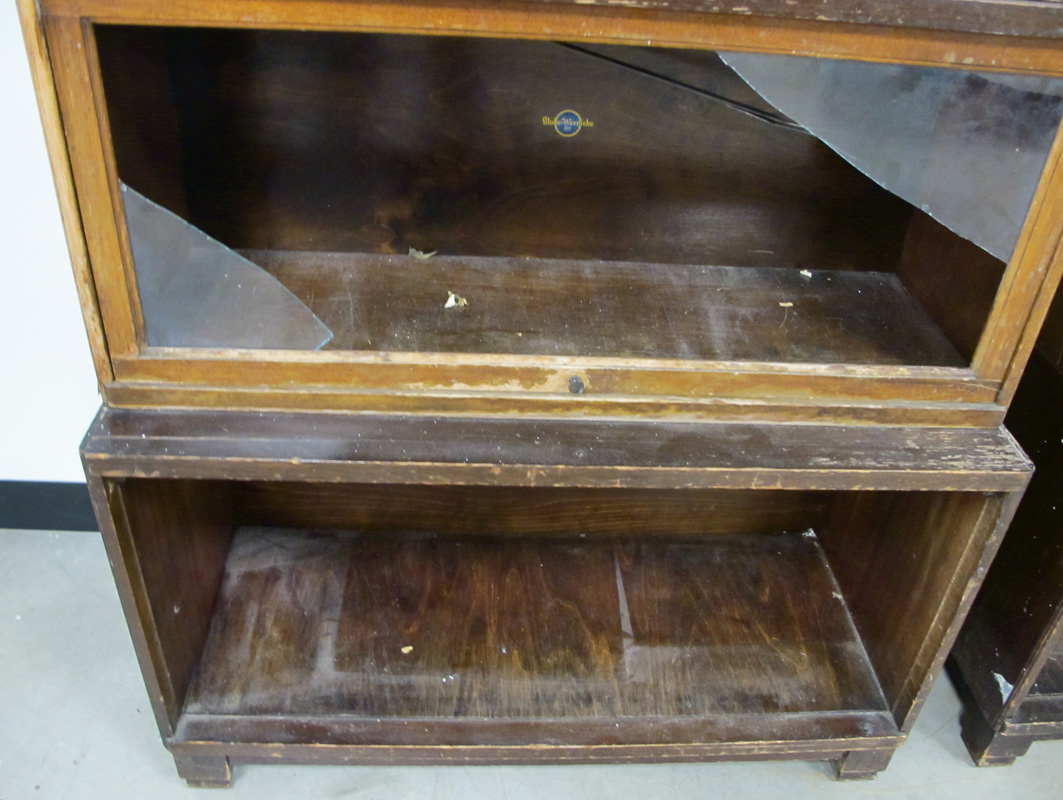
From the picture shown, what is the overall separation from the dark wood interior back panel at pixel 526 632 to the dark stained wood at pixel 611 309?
55cm

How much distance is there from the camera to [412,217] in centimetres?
127

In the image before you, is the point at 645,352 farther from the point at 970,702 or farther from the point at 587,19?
the point at 970,702

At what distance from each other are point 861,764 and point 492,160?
1096 mm

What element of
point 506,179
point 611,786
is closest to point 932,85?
point 506,179

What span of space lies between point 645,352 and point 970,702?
0.91 m

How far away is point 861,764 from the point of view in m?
1.34

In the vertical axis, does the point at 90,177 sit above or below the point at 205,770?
above

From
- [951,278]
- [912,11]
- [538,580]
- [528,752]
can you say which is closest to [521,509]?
[538,580]

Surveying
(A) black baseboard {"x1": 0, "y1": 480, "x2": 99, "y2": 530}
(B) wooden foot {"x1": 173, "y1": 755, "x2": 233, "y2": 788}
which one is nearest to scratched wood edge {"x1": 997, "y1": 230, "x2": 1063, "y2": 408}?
(B) wooden foot {"x1": 173, "y1": 755, "x2": 233, "y2": 788}

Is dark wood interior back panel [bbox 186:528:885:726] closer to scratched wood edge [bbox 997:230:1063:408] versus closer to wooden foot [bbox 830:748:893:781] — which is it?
wooden foot [bbox 830:748:893:781]

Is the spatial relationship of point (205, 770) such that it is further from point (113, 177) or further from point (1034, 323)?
point (1034, 323)

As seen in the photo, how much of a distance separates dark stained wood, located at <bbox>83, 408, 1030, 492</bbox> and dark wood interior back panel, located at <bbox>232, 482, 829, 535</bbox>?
0.53 metres

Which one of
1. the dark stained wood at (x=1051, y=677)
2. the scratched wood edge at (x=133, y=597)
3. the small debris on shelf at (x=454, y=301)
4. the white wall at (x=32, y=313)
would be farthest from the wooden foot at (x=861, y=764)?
the white wall at (x=32, y=313)

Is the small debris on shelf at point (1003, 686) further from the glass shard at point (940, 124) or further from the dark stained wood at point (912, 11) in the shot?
the dark stained wood at point (912, 11)
